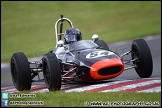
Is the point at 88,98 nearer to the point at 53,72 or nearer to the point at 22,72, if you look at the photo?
the point at 53,72

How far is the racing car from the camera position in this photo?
30.2ft

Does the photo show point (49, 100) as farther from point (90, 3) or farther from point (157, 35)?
point (90, 3)

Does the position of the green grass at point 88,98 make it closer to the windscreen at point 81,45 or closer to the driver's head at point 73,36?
the windscreen at point 81,45

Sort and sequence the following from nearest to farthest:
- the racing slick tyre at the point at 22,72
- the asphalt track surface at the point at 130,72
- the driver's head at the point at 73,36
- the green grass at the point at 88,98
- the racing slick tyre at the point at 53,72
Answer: the green grass at the point at 88,98, the racing slick tyre at the point at 53,72, the racing slick tyre at the point at 22,72, the asphalt track surface at the point at 130,72, the driver's head at the point at 73,36

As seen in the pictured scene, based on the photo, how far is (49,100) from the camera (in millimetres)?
7688

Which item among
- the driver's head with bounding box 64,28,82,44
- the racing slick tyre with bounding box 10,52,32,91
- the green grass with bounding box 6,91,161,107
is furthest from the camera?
the driver's head with bounding box 64,28,82,44

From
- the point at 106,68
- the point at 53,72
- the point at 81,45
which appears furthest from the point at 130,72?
the point at 53,72

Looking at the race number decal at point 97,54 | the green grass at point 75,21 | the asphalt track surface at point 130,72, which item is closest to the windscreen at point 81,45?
the race number decal at point 97,54

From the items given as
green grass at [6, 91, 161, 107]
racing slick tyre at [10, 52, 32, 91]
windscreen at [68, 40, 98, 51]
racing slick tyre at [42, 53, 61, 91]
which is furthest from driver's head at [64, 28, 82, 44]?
green grass at [6, 91, 161, 107]

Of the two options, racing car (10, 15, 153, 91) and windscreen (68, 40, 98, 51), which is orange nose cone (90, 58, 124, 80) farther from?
windscreen (68, 40, 98, 51)

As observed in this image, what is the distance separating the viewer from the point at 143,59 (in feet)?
33.2

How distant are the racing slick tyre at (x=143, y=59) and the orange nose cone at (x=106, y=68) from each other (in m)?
0.99

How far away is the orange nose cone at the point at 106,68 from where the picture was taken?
9133mm

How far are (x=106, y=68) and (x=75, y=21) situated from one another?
921 inches
